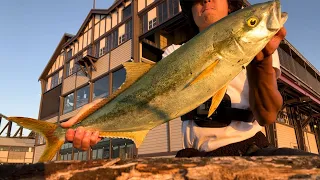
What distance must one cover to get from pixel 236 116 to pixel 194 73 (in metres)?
0.81

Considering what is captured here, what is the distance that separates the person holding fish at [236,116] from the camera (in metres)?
2.13

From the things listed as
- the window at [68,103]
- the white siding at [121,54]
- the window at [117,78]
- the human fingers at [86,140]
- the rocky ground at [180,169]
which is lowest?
the rocky ground at [180,169]

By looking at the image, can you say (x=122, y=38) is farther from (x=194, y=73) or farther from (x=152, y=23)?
(x=194, y=73)

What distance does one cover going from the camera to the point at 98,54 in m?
21.9

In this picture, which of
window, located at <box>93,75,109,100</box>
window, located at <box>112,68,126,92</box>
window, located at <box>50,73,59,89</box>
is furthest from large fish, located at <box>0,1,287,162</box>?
window, located at <box>50,73,59,89</box>

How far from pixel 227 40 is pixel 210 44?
14 cm

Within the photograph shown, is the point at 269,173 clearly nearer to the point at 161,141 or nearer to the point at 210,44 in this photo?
the point at 210,44

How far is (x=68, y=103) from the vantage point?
81.4 ft

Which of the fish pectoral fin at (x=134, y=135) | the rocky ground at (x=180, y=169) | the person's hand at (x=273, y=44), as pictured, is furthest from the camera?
the fish pectoral fin at (x=134, y=135)

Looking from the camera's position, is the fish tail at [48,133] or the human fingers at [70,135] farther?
the human fingers at [70,135]

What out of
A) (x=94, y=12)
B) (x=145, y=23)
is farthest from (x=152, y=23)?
(x=94, y=12)

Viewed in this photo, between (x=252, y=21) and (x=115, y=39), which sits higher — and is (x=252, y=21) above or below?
below

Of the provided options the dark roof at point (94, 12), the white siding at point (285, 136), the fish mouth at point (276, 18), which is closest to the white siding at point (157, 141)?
the white siding at point (285, 136)

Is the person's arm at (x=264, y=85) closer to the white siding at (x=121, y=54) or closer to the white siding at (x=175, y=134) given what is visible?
the white siding at (x=175, y=134)
